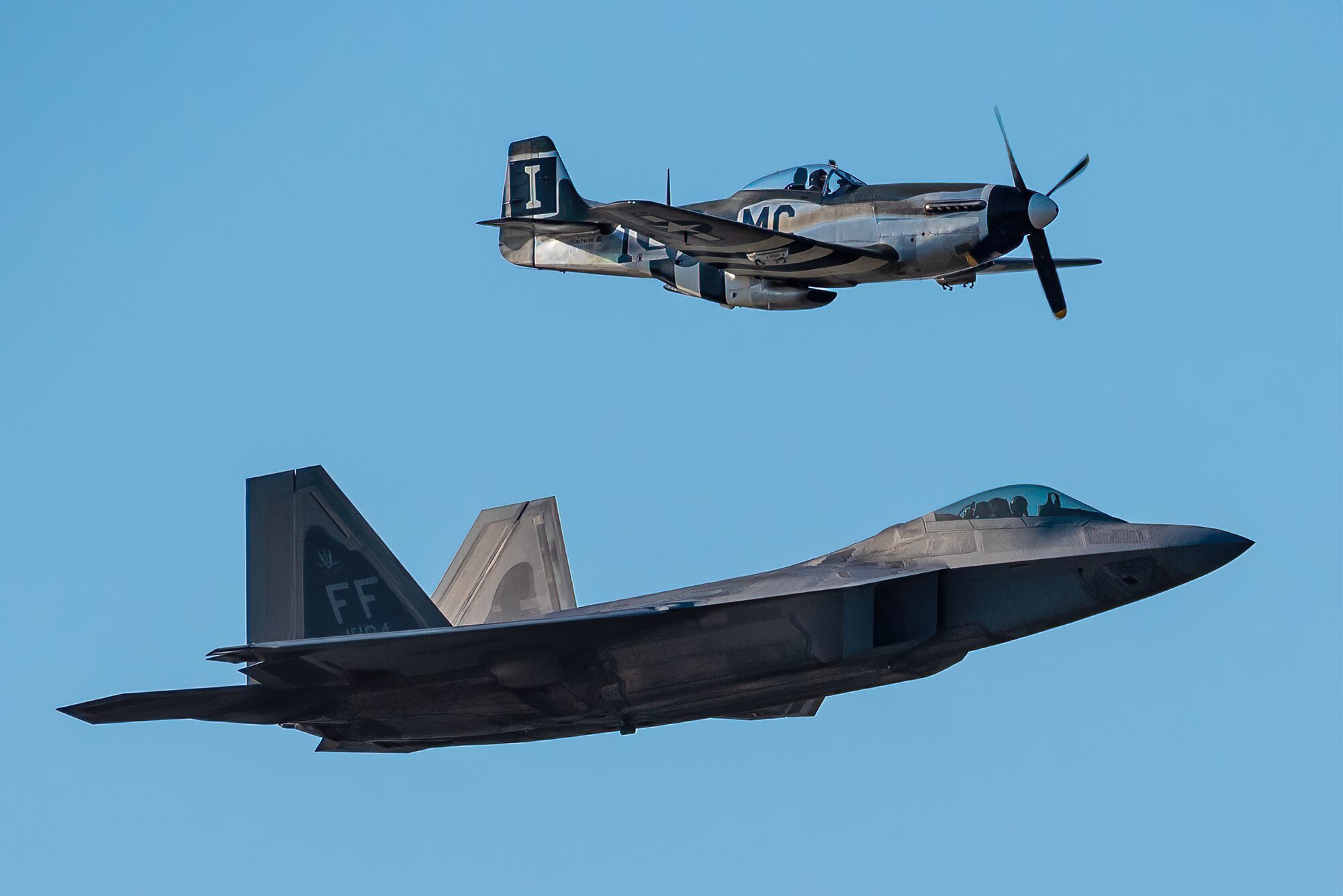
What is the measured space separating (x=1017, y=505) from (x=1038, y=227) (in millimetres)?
8034

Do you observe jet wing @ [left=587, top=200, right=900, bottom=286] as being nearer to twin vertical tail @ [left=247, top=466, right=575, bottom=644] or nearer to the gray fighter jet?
twin vertical tail @ [left=247, top=466, right=575, bottom=644]

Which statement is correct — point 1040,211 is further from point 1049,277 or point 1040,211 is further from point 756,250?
point 756,250

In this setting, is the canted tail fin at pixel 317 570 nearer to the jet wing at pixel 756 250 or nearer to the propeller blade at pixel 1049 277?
the jet wing at pixel 756 250

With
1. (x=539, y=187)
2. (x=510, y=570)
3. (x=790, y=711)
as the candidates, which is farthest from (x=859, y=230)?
(x=790, y=711)

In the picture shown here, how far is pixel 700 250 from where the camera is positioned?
3042cm

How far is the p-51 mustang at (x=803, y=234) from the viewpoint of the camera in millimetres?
29703

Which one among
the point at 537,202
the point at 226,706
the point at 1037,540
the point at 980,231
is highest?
the point at 537,202

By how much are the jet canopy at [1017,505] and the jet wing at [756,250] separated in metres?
7.37

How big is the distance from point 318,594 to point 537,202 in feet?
35.0

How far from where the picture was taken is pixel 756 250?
3017cm

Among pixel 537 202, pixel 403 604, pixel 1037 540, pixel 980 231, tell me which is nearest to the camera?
pixel 1037 540

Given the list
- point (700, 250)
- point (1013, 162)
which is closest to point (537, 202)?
point (700, 250)

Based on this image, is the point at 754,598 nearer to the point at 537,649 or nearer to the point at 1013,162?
the point at 537,649

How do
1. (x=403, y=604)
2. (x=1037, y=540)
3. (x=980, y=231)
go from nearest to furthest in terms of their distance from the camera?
(x=1037, y=540), (x=403, y=604), (x=980, y=231)
